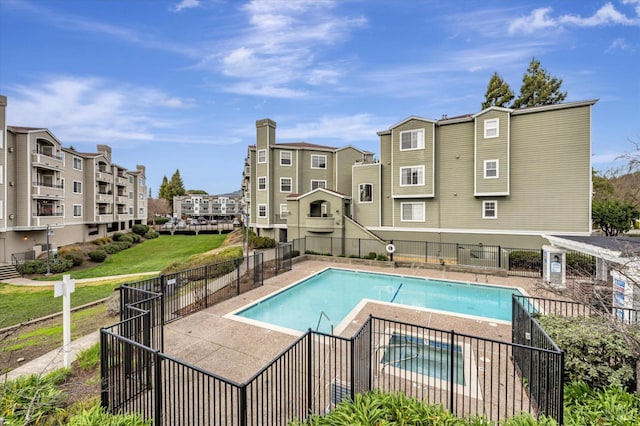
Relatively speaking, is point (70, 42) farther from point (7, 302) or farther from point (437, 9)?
point (437, 9)

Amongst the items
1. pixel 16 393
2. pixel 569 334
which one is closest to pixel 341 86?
pixel 569 334

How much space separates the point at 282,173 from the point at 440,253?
16.9 meters

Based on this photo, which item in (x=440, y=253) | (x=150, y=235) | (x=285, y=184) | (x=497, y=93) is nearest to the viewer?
(x=440, y=253)

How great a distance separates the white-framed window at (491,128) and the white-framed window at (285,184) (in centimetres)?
1784

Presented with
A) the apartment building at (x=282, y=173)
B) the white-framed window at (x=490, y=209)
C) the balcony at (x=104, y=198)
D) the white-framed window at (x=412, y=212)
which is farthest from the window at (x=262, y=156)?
the balcony at (x=104, y=198)

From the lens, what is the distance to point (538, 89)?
29328mm

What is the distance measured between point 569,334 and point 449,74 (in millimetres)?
17497

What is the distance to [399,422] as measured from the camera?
3914mm

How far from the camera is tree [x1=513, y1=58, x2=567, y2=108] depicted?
95.0ft

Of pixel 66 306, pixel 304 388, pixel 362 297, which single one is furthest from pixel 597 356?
pixel 66 306

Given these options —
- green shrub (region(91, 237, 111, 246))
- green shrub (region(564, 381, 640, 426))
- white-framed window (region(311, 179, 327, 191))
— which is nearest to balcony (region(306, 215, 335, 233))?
white-framed window (region(311, 179, 327, 191))

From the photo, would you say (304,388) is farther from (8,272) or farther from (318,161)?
(8,272)

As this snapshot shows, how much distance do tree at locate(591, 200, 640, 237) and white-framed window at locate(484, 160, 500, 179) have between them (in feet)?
70.2

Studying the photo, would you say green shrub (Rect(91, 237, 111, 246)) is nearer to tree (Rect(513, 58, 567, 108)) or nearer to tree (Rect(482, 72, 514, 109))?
tree (Rect(482, 72, 514, 109))
